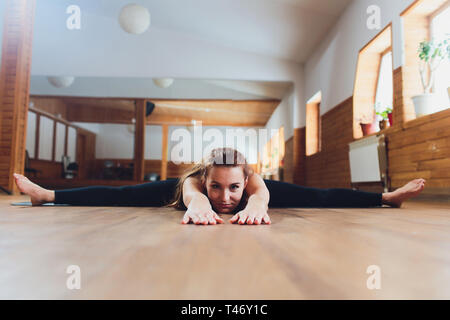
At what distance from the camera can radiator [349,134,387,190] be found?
3639 millimetres

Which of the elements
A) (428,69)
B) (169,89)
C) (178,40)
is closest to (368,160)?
(428,69)

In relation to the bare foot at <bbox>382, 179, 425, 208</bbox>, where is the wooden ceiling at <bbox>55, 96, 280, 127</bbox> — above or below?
above

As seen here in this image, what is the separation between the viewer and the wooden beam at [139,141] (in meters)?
7.30

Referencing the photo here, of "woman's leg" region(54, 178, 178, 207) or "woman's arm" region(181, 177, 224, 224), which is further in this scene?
"woman's leg" region(54, 178, 178, 207)

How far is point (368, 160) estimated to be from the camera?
3.89 m

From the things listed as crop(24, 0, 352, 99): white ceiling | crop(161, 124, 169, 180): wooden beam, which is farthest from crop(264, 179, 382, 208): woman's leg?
crop(161, 124, 169, 180): wooden beam

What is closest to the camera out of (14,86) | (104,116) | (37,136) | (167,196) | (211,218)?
(211,218)

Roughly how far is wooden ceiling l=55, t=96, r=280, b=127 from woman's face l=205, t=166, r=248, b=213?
6.08 metres

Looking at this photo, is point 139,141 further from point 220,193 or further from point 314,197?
point 220,193

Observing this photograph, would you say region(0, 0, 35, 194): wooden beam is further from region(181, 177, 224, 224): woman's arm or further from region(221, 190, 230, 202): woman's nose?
region(221, 190, 230, 202): woman's nose

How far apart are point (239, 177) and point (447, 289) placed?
38.9 inches

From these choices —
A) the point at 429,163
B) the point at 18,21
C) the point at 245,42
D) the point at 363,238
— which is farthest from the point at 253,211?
the point at 245,42

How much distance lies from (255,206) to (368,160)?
10.0ft

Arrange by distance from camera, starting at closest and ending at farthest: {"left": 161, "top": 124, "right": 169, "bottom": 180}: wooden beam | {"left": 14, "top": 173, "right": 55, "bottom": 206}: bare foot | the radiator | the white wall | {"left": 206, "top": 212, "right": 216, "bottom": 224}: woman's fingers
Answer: {"left": 206, "top": 212, "right": 216, "bottom": 224}: woman's fingers → {"left": 14, "top": 173, "right": 55, "bottom": 206}: bare foot → the white wall → the radiator → {"left": 161, "top": 124, "right": 169, "bottom": 180}: wooden beam
